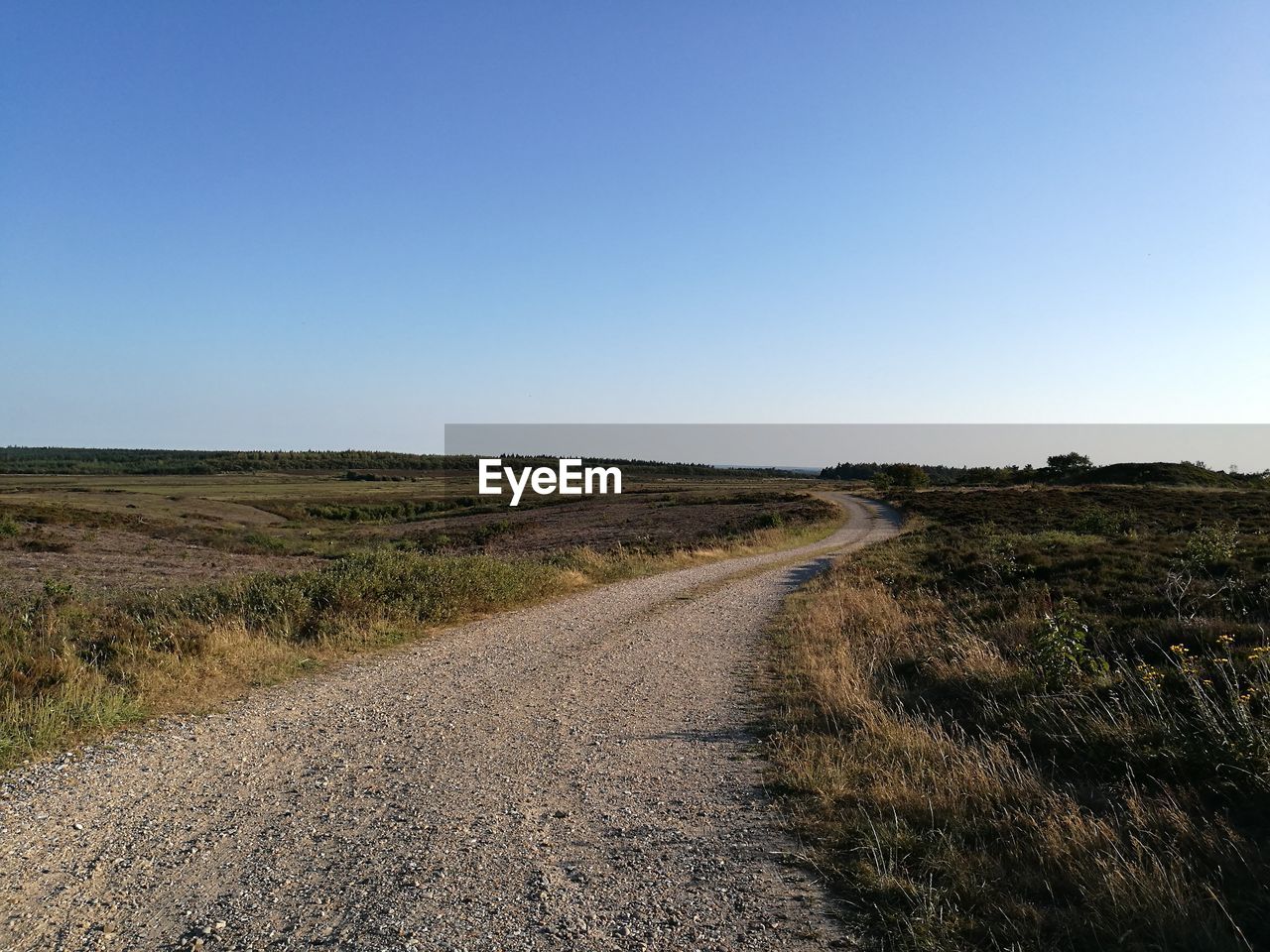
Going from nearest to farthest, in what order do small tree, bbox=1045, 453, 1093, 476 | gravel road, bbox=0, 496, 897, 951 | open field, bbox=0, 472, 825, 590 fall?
gravel road, bbox=0, 496, 897, 951 → open field, bbox=0, 472, 825, 590 → small tree, bbox=1045, 453, 1093, 476

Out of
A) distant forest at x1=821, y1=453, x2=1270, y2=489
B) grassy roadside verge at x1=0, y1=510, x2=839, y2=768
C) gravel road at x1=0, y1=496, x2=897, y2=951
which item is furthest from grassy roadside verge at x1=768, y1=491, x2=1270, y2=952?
distant forest at x1=821, y1=453, x2=1270, y2=489

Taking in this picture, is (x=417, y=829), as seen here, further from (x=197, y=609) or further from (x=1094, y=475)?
(x=1094, y=475)

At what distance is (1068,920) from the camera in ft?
11.7

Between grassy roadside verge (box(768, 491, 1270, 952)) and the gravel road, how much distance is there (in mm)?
542

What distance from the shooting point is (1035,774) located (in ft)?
18.3

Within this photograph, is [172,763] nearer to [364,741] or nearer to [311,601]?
[364,741]

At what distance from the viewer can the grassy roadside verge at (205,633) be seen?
662 centimetres

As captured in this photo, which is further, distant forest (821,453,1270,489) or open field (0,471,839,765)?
distant forest (821,453,1270,489)

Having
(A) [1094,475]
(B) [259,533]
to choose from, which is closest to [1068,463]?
(A) [1094,475]

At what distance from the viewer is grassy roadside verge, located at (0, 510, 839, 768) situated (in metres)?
6.62

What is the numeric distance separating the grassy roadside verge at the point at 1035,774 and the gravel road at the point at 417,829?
0.54 m

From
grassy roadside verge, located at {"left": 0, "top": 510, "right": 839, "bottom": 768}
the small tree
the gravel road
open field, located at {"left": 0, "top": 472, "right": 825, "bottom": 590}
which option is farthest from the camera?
the small tree

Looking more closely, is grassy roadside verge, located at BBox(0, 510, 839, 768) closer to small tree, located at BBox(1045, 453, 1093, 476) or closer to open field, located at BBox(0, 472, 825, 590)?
open field, located at BBox(0, 472, 825, 590)

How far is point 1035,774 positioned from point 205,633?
29.9 feet
